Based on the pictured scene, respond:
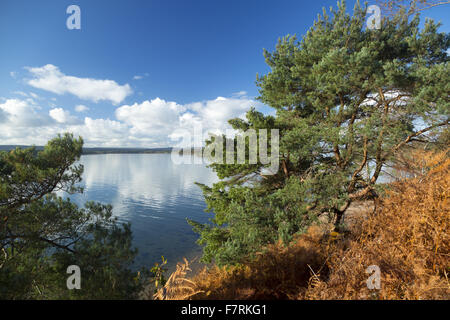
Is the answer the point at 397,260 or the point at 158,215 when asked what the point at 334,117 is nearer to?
the point at 397,260

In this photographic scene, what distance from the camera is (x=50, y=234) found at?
594 centimetres

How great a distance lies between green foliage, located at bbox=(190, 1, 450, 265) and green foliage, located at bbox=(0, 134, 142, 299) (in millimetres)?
Answer: 3515

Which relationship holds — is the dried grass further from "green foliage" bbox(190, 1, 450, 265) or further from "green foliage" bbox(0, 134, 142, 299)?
"green foliage" bbox(0, 134, 142, 299)

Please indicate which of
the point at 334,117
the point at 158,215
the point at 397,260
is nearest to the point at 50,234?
the point at 397,260

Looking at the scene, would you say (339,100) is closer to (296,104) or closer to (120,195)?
(296,104)

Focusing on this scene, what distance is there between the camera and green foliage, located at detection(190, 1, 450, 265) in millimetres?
5102

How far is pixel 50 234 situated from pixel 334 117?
10.8 meters

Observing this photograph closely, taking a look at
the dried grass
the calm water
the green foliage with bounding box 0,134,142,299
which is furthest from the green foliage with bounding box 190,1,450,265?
the calm water

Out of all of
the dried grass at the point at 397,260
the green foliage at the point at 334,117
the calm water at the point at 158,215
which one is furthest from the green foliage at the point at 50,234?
the calm water at the point at 158,215

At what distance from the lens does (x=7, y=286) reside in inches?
171

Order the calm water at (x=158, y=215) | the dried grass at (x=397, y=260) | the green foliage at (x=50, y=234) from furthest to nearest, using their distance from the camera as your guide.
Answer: the calm water at (x=158, y=215)
the green foliage at (x=50, y=234)
the dried grass at (x=397, y=260)

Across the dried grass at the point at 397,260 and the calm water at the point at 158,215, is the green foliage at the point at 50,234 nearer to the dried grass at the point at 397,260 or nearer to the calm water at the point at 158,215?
the dried grass at the point at 397,260

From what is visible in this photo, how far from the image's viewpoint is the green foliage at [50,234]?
→ 16.5 feet

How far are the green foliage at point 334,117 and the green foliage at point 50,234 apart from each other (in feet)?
11.5
